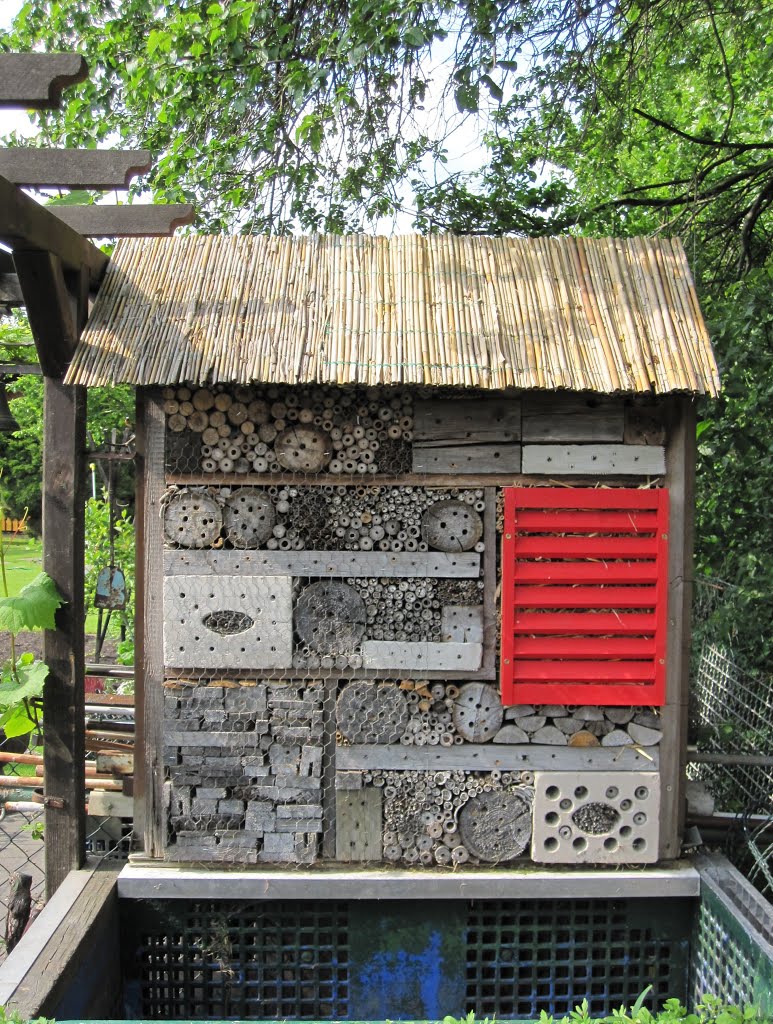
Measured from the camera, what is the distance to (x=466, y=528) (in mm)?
4035

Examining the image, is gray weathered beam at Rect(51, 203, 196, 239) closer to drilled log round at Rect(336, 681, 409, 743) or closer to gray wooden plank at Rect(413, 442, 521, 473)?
gray wooden plank at Rect(413, 442, 521, 473)

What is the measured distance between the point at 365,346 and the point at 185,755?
2142 mm

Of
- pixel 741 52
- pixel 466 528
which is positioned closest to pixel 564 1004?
pixel 466 528

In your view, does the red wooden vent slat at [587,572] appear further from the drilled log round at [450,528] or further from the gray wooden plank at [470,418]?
the gray wooden plank at [470,418]

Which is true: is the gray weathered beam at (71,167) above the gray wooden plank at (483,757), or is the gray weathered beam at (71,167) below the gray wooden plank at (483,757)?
above

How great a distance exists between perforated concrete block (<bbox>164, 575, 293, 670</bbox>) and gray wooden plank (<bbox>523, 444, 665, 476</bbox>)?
52.8 inches

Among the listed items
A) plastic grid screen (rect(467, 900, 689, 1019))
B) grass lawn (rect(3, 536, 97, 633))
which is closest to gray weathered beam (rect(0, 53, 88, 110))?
plastic grid screen (rect(467, 900, 689, 1019))

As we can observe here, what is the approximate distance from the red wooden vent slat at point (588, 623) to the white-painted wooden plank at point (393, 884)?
1166mm

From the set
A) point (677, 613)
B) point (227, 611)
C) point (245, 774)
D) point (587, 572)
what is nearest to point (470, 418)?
point (587, 572)

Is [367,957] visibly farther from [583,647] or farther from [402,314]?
[402,314]

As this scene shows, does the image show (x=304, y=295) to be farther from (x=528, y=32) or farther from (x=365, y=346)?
(x=528, y=32)

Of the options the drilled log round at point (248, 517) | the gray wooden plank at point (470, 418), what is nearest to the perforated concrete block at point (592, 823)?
the gray wooden plank at point (470, 418)

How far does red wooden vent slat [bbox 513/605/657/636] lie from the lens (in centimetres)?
403

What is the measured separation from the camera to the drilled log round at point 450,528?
4.04 metres
